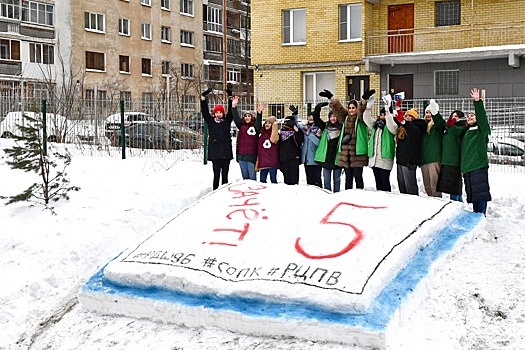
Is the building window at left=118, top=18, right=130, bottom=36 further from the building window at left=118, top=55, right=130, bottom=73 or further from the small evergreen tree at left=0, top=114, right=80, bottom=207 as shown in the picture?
the small evergreen tree at left=0, top=114, right=80, bottom=207

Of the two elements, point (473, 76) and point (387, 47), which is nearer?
point (473, 76)

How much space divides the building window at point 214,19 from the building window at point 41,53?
13.6 m

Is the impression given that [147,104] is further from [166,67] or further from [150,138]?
[166,67]

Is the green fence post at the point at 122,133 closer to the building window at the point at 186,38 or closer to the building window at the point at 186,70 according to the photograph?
the building window at the point at 186,70

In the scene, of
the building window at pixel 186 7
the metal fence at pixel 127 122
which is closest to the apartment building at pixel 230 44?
the building window at pixel 186 7

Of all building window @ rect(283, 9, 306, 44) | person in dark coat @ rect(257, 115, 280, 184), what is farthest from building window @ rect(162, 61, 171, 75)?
person in dark coat @ rect(257, 115, 280, 184)

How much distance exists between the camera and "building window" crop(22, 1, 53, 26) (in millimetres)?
38219

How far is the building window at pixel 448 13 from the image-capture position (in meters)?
25.0

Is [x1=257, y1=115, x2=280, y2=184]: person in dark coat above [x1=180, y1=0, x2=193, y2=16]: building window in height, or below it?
below

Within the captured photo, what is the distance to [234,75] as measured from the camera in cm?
5144

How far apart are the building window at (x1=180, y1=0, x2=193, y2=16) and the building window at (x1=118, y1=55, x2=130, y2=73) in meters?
6.79

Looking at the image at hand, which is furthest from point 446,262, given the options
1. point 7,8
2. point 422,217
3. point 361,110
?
point 7,8

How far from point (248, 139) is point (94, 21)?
33.0 metres

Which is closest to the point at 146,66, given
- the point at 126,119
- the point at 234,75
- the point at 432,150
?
the point at 234,75
